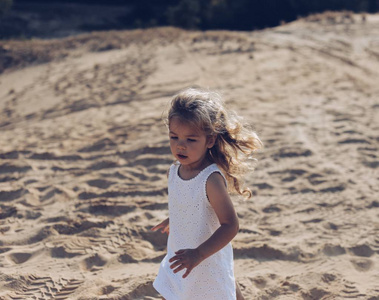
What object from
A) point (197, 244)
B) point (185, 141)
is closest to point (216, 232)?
point (197, 244)

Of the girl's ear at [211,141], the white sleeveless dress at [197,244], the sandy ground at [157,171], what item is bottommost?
the sandy ground at [157,171]

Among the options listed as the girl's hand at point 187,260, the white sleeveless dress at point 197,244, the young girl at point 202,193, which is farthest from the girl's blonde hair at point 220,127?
the girl's hand at point 187,260

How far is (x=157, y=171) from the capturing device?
5.30 m

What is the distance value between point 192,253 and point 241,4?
2040cm

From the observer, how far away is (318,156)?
5590 mm

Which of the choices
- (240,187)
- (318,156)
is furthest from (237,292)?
(318,156)

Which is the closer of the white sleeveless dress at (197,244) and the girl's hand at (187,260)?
the girl's hand at (187,260)

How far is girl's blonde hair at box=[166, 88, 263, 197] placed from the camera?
2299 mm

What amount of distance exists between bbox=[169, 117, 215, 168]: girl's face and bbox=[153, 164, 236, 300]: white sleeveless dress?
0.29 feet

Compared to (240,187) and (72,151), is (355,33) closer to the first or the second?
(72,151)

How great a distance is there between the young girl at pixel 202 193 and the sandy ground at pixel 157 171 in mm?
278

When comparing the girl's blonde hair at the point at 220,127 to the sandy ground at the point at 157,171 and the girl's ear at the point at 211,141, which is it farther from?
the sandy ground at the point at 157,171

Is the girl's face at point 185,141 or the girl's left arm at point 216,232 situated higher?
the girl's face at point 185,141

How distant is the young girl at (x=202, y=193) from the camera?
228cm
